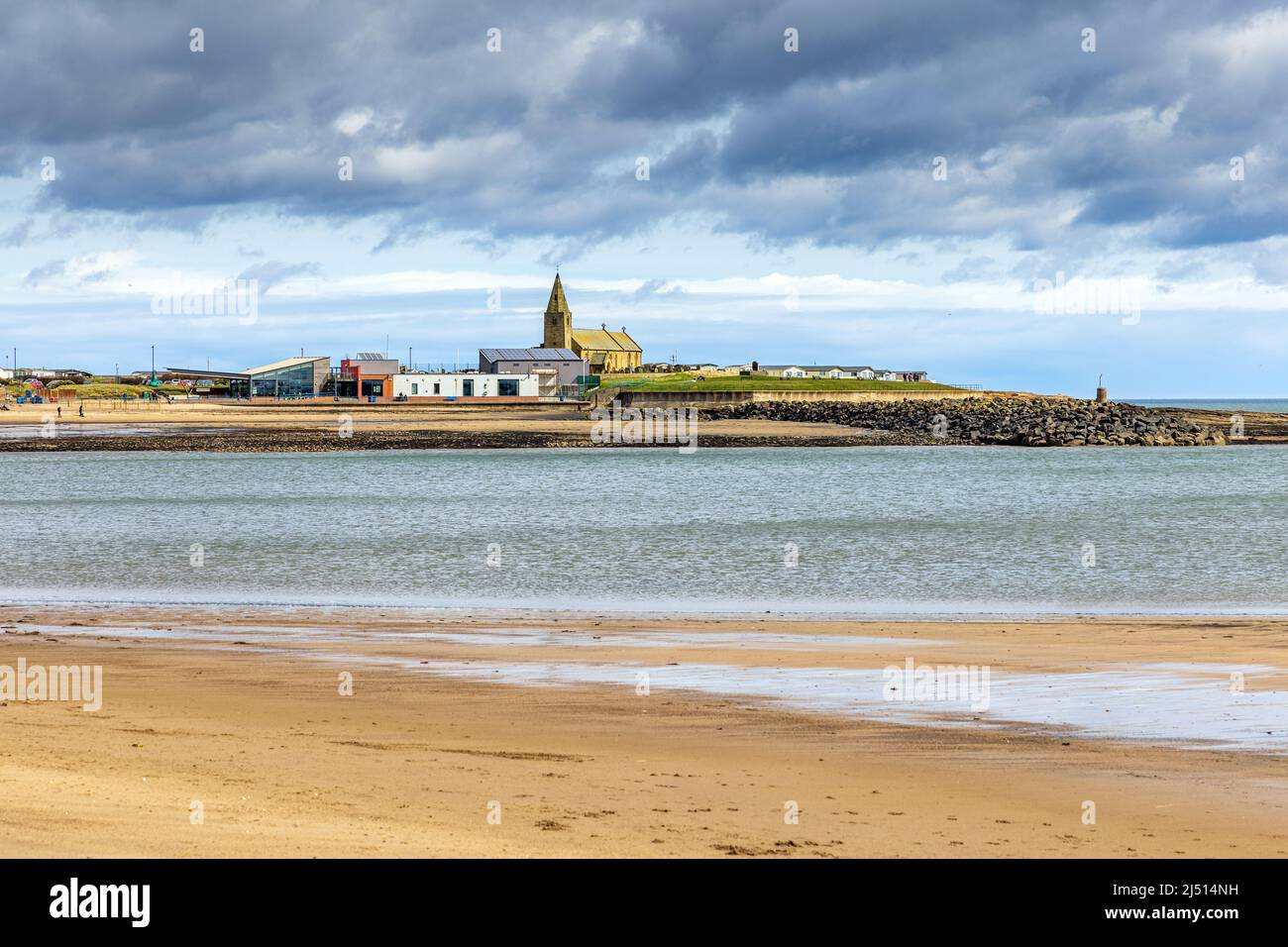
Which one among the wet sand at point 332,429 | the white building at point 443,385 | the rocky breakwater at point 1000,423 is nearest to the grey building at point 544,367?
the white building at point 443,385

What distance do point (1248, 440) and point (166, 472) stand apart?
3268 inches

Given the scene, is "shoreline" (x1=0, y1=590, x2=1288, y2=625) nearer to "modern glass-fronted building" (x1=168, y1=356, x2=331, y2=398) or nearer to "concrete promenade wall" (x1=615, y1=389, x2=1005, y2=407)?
"concrete promenade wall" (x1=615, y1=389, x2=1005, y2=407)

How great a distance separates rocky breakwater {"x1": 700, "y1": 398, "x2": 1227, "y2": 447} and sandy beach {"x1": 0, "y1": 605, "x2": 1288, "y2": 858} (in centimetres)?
8337

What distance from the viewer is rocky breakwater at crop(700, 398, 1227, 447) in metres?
101

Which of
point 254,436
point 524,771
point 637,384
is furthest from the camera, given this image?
point 637,384

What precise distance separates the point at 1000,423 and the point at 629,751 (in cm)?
10445

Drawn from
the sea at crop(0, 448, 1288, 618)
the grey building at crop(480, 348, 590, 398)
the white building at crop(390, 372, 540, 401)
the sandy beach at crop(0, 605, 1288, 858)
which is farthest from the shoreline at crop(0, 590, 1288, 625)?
the grey building at crop(480, 348, 590, 398)

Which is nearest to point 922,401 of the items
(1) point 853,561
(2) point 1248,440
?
(2) point 1248,440

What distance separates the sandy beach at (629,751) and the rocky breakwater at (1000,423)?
8337 cm

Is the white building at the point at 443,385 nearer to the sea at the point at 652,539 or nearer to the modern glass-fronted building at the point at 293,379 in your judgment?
the modern glass-fronted building at the point at 293,379

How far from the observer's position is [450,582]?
26766mm

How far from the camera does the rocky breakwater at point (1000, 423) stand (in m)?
101

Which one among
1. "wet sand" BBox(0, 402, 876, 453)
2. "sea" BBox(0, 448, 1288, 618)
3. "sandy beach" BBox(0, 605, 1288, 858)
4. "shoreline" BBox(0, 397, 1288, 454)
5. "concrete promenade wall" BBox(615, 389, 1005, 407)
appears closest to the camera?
"sandy beach" BBox(0, 605, 1288, 858)

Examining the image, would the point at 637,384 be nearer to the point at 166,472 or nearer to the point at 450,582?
the point at 166,472
